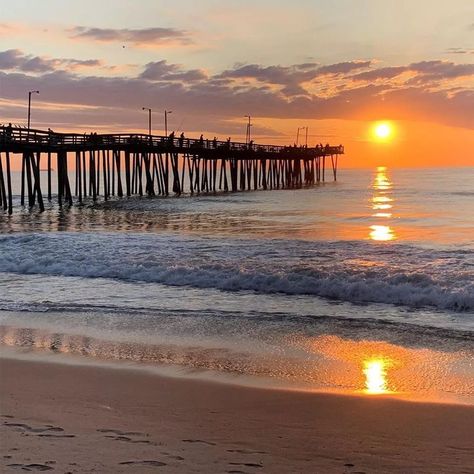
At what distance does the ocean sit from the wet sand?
46cm

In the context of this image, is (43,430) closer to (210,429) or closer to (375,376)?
(210,429)

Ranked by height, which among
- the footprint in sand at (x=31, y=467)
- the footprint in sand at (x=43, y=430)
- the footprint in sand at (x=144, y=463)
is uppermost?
the footprint in sand at (x=31, y=467)

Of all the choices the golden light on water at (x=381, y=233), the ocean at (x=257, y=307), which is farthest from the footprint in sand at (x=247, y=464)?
the golden light on water at (x=381, y=233)

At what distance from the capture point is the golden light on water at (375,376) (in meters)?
5.50

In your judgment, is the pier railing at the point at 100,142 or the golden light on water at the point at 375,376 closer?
the golden light on water at the point at 375,376

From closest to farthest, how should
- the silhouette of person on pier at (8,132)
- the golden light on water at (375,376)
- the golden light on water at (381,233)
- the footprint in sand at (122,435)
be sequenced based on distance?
the footprint in sand at (122,435) < the golden light on water at (375,376) < the golden light on water at (381,233) < the silhouette of person on pier at (8,132)

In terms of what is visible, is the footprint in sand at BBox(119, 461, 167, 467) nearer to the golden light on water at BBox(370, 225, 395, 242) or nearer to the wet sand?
the wet sand

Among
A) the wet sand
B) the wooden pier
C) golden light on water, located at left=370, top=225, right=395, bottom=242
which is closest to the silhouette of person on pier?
the wooden pier

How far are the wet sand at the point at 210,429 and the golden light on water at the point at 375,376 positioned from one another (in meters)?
0.33

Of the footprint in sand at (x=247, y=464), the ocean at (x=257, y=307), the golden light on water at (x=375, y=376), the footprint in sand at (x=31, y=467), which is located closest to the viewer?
the footprint in sand at (x=31, y=467)

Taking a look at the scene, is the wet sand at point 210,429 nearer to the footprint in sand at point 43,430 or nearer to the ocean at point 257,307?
the footprint in sand at point 43,430

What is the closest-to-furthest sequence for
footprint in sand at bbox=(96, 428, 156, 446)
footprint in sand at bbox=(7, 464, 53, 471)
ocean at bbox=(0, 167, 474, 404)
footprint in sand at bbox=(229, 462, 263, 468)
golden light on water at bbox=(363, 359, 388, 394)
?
footprint in sand at bbox=(7, 464, 53, 471)
footprint in sand at bbox=(229, 462, 263, 468)
footprint in sand at bbox=(96, 428, 156, 446)
golden light on water at bbox=(363, 359, 388, 394)
ocean at bbox=(0, 167, 474, 404)

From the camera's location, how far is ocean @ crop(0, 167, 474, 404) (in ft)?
20.4

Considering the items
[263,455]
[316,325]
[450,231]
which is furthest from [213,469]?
[450,231]
